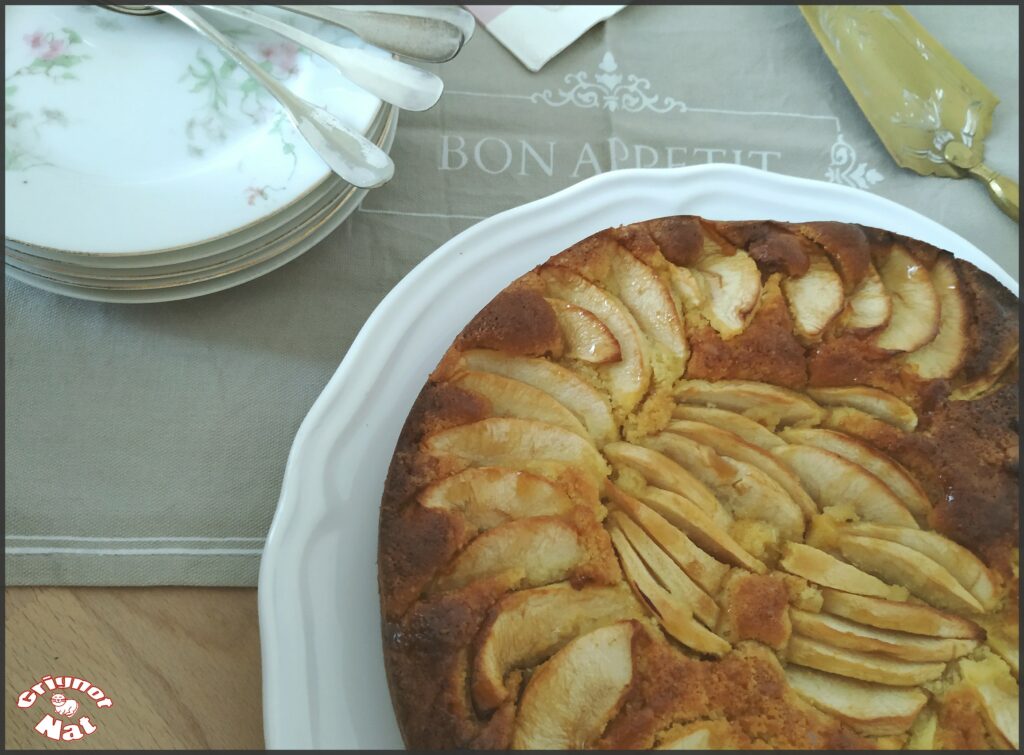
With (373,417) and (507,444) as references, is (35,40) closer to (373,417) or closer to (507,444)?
(373,417)

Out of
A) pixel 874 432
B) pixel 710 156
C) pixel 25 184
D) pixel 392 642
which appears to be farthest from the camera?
pixel 710 156

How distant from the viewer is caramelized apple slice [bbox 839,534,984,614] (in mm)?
1104

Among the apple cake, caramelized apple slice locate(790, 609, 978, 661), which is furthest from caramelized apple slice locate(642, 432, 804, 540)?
caramelized apple slice locate(790, 609, 978, 661)

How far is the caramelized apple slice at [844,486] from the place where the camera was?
1149 mm

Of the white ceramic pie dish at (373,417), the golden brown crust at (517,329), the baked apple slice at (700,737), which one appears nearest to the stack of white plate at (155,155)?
the white ceramic pie dish at (373,417)

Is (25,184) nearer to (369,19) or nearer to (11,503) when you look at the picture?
(11,503)

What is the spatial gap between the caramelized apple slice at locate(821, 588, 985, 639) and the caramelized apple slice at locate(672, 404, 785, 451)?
0.21m

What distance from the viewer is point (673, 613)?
1070 mm

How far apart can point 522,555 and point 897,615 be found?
1.56 feet

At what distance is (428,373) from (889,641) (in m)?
0.73

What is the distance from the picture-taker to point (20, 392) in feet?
4.40

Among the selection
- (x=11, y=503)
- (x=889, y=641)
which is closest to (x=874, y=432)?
(x=889, y=641)

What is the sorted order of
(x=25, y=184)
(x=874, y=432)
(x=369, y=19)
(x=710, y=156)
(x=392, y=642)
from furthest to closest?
(x=710, y=156), (x=369, y=19), (x=25, y=184), (x=874, y=432), (x=392, y=642)

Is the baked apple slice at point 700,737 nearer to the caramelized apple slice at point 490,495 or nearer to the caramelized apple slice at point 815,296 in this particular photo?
the caramelized apple slice at point 490,495
